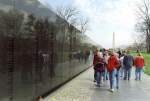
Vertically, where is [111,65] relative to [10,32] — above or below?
below

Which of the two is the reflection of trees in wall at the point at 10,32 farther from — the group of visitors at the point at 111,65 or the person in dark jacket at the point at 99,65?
the person in dark jacket at the point at 99,65

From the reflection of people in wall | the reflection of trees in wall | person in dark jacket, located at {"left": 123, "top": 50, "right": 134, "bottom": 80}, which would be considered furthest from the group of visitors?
the reflection of trees in wall

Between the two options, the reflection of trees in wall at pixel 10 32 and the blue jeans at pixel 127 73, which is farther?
the blue jeans at pixel 127 73

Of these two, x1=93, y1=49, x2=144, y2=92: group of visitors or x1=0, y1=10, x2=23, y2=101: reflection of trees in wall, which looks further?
x1=93, y1=49, x2=144, y2=92: group of visitors

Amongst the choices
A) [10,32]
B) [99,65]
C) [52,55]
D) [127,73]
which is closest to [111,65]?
[99,65]

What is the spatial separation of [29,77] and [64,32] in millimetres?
7854

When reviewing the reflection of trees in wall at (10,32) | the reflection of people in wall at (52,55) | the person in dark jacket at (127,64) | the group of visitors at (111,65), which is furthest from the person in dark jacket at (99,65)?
the reflection of trees in wall at (10,32)

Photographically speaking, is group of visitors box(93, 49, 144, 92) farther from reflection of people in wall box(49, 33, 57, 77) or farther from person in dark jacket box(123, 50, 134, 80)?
reflection of people in wall box(49, 33, 57, 77)

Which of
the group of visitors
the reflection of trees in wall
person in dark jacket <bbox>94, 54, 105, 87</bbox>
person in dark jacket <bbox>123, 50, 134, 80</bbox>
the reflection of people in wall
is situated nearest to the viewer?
the reflection of trees in wall

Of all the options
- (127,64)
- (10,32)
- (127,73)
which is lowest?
(127,73)

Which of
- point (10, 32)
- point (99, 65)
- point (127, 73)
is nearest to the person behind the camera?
point (10, 32)

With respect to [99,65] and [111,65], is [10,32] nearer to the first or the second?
[111,65]

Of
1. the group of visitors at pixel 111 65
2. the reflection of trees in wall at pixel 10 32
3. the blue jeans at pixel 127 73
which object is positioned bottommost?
the blue jeans at pixel 127 73

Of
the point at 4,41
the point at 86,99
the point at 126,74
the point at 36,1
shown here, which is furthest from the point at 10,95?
the point at 126,74
